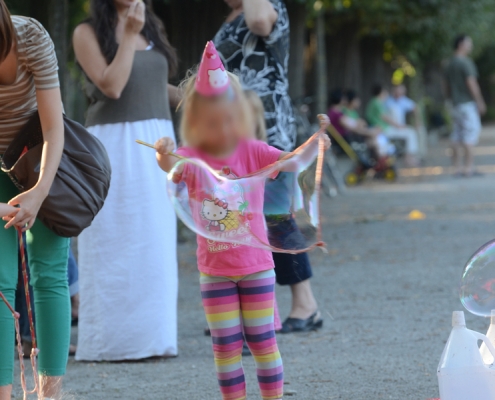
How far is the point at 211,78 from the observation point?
331cm

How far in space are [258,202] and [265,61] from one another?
161cm

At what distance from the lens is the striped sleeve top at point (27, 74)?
328cm

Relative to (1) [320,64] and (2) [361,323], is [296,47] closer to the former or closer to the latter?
(1) [320,64]

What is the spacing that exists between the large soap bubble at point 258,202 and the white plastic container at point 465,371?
2.11ft

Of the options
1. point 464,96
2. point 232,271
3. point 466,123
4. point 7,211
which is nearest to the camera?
point 7,211

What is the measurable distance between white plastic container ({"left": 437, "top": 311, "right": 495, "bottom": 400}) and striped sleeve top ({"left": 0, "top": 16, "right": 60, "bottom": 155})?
175cm

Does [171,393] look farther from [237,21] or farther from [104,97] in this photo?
[237,21]

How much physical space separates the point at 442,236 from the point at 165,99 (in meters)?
5.52

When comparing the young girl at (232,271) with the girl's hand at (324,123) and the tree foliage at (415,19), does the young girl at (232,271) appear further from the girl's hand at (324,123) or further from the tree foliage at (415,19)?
the tree foliage at (415,19)

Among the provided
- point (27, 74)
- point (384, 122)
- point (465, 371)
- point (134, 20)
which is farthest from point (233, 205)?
point (384, 122)

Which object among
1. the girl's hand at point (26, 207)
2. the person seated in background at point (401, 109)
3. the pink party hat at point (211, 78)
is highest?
the pink party hat at point (211, 78)

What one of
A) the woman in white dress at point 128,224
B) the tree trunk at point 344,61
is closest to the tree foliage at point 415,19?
the tree trunk at point 344,61

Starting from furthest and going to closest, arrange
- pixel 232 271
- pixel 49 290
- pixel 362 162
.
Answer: pixel 362 162 < pixel 49 290 < pixel 232 271

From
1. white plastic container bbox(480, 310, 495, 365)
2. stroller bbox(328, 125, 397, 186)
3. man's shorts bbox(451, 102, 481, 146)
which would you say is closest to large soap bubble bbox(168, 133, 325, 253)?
white plastic container bbox(480, 310, 495, 365)
